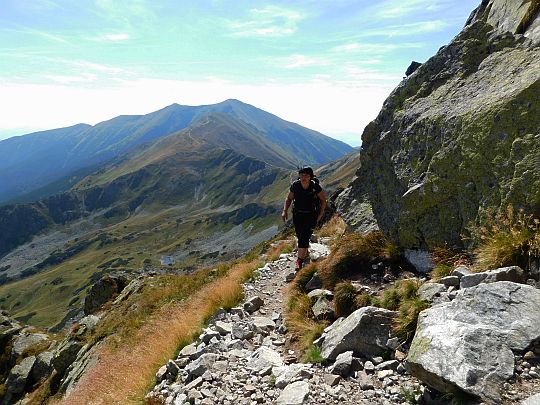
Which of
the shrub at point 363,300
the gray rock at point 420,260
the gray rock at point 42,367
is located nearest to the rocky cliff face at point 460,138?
the gray rock at point 420,260

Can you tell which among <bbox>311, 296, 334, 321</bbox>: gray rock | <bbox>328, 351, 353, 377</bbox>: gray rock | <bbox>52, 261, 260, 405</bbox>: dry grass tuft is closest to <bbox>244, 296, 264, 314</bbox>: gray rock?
<bbox>52, 261, 260, 405</bbox>: dry grass tuft

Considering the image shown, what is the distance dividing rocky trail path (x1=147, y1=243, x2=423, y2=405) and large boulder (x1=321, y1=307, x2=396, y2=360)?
267 millimetres

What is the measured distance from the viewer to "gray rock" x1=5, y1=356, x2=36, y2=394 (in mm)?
29686

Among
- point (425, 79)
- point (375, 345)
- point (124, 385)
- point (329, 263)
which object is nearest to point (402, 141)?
point (425, 79)

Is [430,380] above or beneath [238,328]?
above

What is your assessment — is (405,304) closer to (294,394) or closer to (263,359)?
(294,394)

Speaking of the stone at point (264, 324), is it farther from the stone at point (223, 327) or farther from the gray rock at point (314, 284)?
the gray rock at point (314, 284)

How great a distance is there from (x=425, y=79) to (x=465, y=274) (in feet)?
25.5

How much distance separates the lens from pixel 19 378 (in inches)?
1184

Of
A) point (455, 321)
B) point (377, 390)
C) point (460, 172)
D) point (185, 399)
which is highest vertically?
point (460, 172)

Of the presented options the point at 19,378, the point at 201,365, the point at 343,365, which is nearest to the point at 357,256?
the point at 343,365

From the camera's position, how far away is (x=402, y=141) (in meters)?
12.8

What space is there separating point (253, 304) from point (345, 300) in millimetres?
3965

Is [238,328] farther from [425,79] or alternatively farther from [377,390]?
[425,79]
